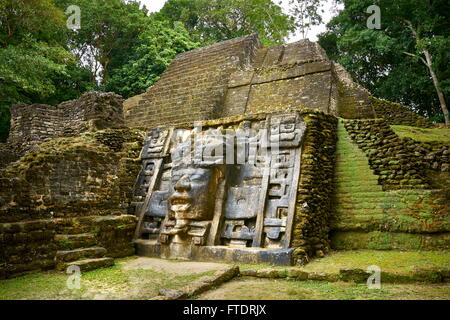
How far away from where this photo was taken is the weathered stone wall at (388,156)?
19.4 feet

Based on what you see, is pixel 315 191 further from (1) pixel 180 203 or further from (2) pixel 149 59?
(2) pixel 149 59

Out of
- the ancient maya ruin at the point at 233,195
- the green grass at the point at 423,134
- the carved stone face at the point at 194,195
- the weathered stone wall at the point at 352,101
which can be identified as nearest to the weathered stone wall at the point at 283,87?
the weathered stone wall at the point at 352,101

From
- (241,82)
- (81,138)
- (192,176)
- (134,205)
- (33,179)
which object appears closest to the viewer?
(33,179)

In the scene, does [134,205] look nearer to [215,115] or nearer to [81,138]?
[81,138]

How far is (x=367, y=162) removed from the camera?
6.41m

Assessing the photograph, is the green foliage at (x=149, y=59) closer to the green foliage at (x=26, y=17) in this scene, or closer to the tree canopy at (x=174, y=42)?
the tree canopy at (x=174, y=42)

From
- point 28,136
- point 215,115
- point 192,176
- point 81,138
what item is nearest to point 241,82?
point 215,115

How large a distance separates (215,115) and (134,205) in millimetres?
4964

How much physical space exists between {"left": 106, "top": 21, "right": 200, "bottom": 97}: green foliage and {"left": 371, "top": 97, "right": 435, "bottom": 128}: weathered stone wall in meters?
10.8

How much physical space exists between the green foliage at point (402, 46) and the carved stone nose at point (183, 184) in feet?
37.7

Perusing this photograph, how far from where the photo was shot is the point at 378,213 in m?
5.65

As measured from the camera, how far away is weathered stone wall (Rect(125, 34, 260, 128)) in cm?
1154

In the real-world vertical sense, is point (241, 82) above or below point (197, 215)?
above
